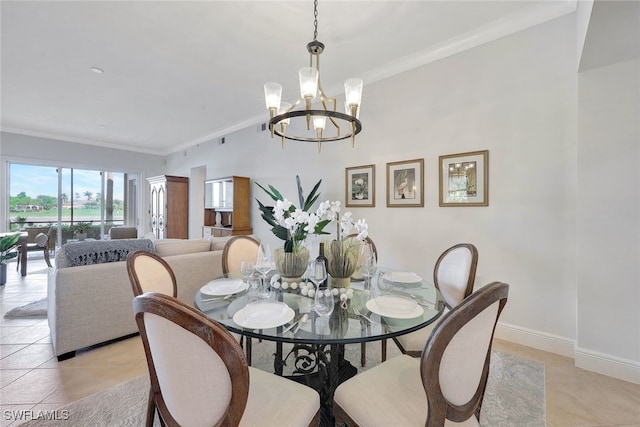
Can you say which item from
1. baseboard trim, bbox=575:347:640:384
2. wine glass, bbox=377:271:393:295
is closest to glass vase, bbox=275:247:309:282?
wine glass, bbox=377:271:393:295

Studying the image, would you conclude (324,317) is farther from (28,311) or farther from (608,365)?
(28,311)

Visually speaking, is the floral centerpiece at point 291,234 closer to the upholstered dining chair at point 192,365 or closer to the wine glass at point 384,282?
the wine glass at point 384,282

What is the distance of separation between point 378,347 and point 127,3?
3.50 metres

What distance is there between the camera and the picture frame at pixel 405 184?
2.95 m

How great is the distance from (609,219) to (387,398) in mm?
2141

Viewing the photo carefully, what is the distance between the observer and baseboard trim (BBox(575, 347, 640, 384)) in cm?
188

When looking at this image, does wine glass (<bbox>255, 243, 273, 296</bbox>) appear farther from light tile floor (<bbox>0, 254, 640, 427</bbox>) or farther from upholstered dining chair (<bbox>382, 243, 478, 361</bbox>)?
light tile floor (<bbox>0, 254, 640, 427</bbox>)

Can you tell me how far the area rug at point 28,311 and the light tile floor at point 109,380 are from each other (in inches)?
13.2

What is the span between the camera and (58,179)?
6266 millimetres

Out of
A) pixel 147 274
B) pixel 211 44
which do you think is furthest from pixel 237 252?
pixel 211 44

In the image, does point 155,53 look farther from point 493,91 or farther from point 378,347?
point 378,347

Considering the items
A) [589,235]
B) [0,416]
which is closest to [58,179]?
[0,416]

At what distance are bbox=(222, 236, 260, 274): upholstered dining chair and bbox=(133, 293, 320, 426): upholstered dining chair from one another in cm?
136

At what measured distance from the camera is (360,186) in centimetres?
346
